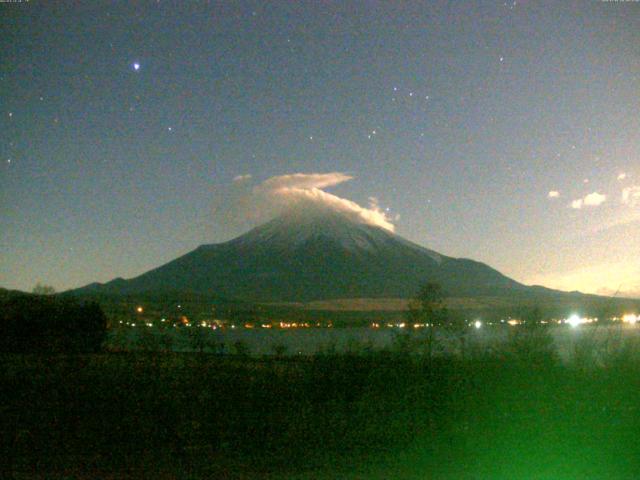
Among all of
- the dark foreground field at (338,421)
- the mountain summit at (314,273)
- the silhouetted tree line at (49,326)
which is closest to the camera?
the dark foreground field at (338,421)

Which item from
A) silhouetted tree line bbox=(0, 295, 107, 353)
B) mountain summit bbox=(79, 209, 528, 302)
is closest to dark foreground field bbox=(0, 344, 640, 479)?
silhouetted tree line bbox=(0, 295, 107, 353)

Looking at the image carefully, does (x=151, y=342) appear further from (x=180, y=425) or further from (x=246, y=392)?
(x=180, y=425)

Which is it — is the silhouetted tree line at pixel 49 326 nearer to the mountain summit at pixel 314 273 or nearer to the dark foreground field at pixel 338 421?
the dark foreground field at pixel 338 421

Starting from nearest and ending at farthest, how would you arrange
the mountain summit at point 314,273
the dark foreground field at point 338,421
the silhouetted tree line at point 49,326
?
1. the dark foreground field at point 338,421
2. the silhouetted tree line at point 49,326
3. the mountain summit at point 314,273

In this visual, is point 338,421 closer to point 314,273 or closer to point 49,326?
point 49,326

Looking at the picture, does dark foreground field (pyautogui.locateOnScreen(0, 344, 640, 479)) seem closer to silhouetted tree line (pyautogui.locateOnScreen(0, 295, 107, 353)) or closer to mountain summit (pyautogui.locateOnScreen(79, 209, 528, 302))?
silhouetted tree line (pyautogui.locateOnScreen(0, 295, 107, 353))

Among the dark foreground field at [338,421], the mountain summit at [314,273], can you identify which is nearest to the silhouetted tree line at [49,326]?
the dark foreground field at [338,421]

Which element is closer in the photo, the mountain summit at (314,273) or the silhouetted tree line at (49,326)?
the silhouetted tree line at (49,326)
